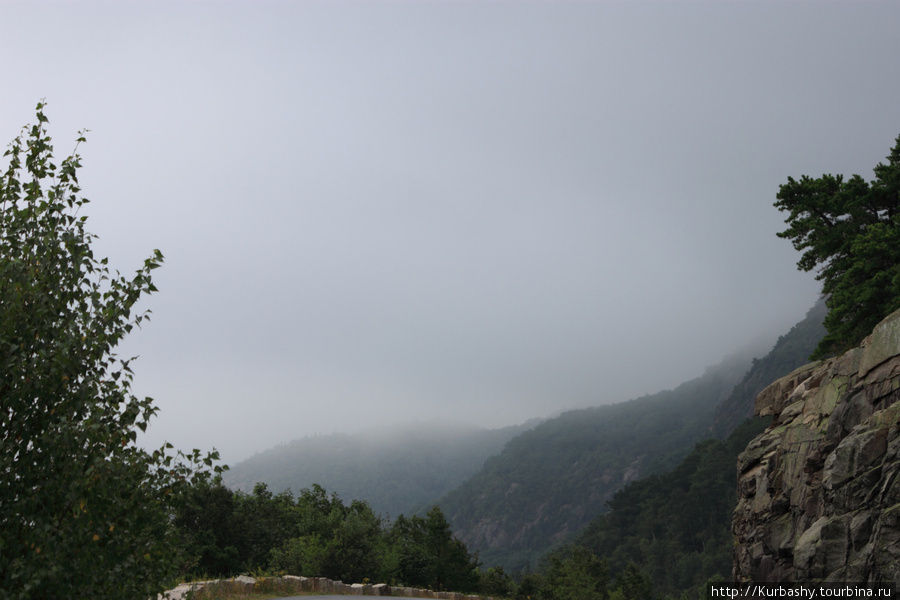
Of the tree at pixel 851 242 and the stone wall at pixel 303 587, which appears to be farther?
the tree at pixel 851 242

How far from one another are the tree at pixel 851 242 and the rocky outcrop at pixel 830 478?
3231 mm

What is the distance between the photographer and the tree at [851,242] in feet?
99.5

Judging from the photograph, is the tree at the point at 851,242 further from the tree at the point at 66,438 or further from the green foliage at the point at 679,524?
the green foliage at the point at 679,524

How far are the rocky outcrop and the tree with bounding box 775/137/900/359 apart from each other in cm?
323

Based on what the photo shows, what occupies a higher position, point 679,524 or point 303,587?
point 303,587

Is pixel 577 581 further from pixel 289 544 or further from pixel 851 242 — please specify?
pixel 851 242

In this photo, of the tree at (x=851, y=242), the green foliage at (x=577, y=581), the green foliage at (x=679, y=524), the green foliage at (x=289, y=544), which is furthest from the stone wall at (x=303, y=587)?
the green foliage at (x=679, y=524)

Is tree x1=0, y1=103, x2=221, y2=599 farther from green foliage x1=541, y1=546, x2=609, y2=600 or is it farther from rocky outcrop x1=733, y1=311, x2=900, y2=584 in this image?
green foliage x1=541, y1=546, x2=609, y2=600

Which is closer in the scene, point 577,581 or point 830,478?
point 830,478

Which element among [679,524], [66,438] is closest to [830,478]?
[66,438]

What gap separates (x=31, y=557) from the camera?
5.95m

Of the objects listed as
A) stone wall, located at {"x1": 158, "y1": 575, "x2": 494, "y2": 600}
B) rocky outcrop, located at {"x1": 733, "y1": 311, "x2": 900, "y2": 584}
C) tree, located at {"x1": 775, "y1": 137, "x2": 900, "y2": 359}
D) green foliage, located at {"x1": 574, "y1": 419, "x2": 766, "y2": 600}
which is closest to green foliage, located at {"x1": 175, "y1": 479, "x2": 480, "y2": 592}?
stone wall, located at {"x1": 158, "y1": 575, "x2": 494, "y2": 600}

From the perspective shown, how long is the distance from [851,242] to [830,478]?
58.3 ft

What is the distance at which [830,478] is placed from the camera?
69.8ft
